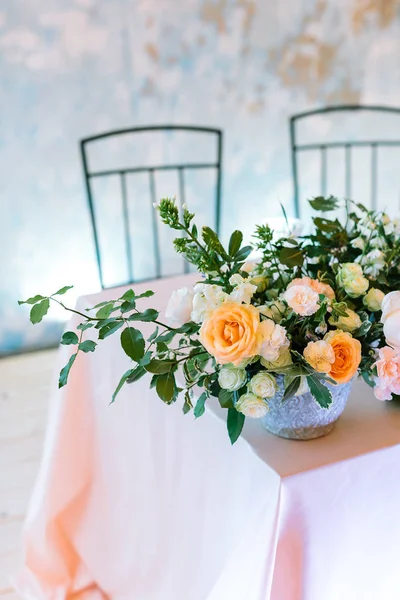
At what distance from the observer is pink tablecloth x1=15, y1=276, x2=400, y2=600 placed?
29.0 inches

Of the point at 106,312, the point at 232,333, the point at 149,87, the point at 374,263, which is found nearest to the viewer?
the point at 232,333

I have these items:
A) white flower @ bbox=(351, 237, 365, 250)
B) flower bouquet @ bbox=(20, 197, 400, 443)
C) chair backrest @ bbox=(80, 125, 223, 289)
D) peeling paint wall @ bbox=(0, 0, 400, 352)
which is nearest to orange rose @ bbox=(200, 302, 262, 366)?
flower bouquet @ bbox=(20, 197, 400, 443)

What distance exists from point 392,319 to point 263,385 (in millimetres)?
160

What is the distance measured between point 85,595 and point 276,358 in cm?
92

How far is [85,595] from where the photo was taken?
50.5 inches

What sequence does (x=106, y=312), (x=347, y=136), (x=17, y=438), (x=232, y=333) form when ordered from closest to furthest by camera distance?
(x=232, y=333), (x=106, y=312), (x=17, y=438), (x=347, y=136)

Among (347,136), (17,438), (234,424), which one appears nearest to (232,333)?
(234,424)

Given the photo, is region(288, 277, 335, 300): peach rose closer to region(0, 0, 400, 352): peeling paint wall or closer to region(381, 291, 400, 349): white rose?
region(381, 291, 400, 349): white rose

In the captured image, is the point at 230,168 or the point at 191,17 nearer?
the point at 191,17

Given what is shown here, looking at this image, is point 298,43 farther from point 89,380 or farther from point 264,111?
point 89,380

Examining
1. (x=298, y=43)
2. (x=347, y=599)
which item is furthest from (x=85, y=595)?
(x=298, y=43)

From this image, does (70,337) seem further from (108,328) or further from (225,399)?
(225,399)

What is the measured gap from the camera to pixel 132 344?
695 mm

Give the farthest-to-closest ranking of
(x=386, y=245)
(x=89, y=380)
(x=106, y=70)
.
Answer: (x=106, y=70)
(x=89, y=380)
(x=386, y=245)
